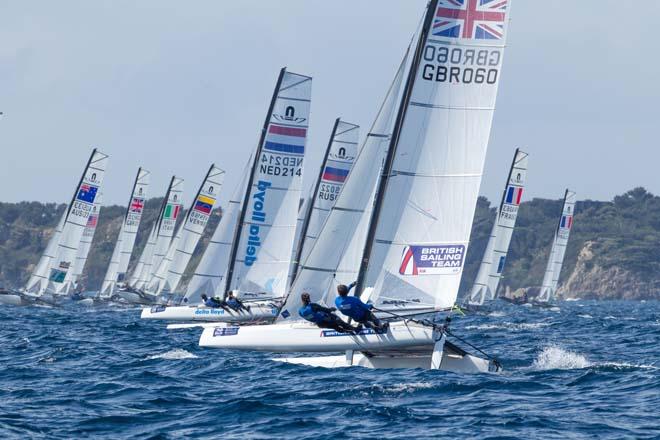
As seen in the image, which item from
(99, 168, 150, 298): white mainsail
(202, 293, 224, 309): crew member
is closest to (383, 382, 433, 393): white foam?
(202, 293, 224, 309): crew member

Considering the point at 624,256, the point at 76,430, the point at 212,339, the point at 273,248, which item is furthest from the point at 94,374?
the point at 624,256

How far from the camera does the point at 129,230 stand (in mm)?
56594

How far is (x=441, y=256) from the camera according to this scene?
1827cm

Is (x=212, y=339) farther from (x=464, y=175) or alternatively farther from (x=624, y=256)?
(x=624, y=256)

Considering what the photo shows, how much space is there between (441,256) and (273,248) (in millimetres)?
13478

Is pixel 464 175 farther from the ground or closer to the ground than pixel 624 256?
closer to the ground

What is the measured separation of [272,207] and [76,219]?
61.3 ft

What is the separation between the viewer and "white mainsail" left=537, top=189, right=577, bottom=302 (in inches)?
2467

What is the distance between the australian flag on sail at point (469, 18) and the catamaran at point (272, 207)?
13.4 metres

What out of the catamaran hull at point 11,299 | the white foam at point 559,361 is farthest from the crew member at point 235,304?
the catamaran hull at point 11,299

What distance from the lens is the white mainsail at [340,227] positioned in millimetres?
19828

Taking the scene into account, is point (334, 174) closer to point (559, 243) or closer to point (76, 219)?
point (76, 219)

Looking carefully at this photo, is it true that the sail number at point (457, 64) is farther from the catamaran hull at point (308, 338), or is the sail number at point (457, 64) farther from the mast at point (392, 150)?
the catamaran hull at point (308, 338)

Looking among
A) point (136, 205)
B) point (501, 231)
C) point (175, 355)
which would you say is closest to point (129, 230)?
point (136, 205)
